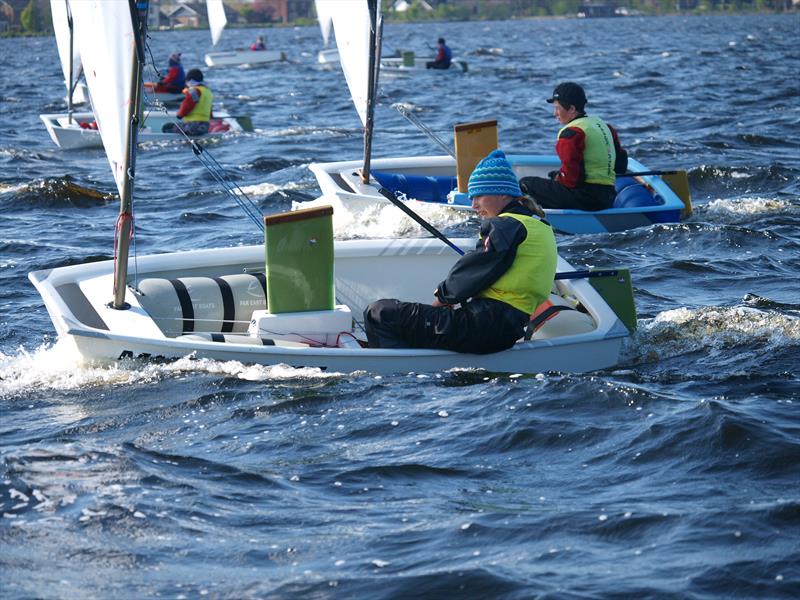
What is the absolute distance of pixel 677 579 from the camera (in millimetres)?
4395

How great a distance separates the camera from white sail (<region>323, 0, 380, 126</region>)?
1087cm

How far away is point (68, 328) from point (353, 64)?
18.1 ft

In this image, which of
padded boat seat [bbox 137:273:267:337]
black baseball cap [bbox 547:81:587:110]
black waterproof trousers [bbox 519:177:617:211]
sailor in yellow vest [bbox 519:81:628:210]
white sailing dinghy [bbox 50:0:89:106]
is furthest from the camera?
white sailing dinghy [bbox 50:0:89:106]

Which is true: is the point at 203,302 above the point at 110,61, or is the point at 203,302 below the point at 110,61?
below

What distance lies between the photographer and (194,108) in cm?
1777

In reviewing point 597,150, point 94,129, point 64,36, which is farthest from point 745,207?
point 64,36

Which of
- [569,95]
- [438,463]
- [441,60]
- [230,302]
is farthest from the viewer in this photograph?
[441,60]

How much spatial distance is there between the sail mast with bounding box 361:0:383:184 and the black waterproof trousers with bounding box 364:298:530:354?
13.6 ft

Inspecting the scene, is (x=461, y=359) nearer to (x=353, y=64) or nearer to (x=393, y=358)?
(x=393, y=358)

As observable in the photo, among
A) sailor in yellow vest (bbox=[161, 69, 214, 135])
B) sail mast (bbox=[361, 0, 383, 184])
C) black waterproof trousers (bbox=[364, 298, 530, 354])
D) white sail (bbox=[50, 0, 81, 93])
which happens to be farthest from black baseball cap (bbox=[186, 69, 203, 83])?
black waterproof trousers (bbox=[364, 298, 530, 354])

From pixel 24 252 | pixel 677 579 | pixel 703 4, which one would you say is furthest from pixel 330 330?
pixel 703 4

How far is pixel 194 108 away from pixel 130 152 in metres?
11.6

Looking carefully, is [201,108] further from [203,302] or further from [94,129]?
[203,302]

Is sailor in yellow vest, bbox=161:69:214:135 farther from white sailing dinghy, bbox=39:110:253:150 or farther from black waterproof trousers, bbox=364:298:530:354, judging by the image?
black waterproof trousers, bbox=364:298:530:354
